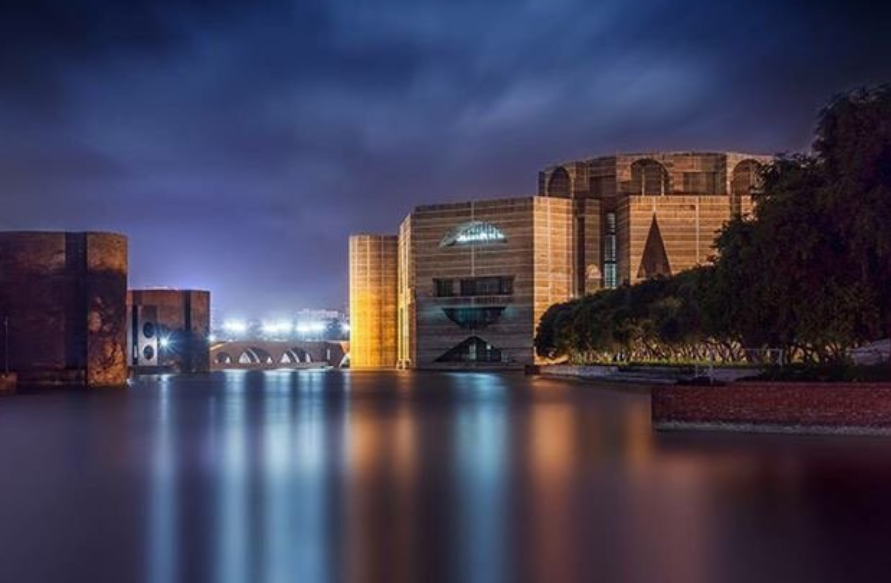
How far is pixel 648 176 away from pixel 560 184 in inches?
442

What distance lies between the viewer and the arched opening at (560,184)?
123438mm

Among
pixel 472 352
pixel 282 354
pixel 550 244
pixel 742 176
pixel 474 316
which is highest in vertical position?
pixel 742 176

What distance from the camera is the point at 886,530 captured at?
12.6 meters

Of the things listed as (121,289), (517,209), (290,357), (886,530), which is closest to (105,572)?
(886,530)

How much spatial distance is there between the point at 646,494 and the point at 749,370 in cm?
3260

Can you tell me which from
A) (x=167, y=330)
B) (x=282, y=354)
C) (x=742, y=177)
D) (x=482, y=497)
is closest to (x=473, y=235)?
(x=742, y=177)

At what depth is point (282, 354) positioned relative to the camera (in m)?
164

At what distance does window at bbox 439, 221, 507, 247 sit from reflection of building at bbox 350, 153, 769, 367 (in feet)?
0.36

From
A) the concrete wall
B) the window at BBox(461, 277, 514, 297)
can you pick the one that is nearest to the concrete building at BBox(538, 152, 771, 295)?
the concrete wall

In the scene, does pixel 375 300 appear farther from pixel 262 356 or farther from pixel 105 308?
pixel 105 308

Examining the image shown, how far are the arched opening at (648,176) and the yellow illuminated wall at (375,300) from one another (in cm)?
3489

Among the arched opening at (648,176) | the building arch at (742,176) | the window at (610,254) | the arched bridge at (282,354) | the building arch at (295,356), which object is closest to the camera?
the window at (610,254)

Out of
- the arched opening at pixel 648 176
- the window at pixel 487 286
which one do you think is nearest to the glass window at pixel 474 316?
the window at pixel 487 286

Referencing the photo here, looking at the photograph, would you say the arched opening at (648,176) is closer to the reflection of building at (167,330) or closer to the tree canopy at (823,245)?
the reflection of building at (167,330)
